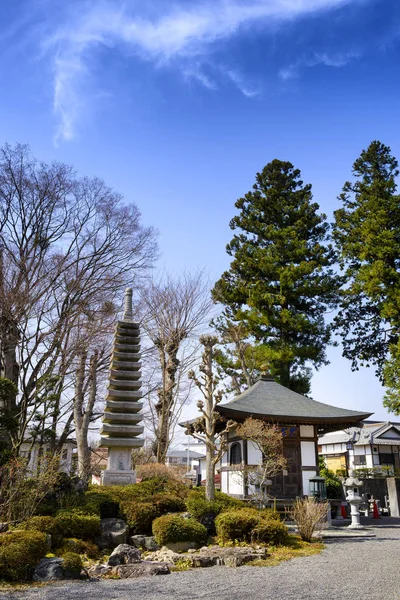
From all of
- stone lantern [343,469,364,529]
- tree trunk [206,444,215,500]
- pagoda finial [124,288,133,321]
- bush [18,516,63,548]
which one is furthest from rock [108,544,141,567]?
pagoda finial [124,288,133,321]

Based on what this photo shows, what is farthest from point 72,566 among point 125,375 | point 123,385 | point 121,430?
point 125,375

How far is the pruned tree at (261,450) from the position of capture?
14.3m

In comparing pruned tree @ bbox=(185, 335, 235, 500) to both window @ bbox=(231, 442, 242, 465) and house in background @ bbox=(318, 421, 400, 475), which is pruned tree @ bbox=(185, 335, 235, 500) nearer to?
window @ bbox=(231, 442, 242, 465)

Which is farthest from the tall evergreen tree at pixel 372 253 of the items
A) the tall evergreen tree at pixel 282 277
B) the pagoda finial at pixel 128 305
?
the pagoda finial at pixel 128 305

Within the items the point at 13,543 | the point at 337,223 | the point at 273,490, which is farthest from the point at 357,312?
the point at 13,543

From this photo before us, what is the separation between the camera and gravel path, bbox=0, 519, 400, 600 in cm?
668

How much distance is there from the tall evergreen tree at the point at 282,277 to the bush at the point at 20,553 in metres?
16.6

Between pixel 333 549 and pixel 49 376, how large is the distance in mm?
9459

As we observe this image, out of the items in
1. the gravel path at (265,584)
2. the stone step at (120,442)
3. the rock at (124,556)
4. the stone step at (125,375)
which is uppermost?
the stone step at (125,375)

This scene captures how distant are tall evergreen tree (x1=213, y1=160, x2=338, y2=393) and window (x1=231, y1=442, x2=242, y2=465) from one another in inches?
280

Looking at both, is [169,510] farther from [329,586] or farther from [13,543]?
[329,586]

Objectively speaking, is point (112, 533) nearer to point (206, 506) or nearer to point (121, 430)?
point (206, 506)

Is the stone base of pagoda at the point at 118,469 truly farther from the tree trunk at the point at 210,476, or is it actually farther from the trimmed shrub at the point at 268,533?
the trimmed shrub at the point at 268,533

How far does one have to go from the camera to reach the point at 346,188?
27797mm
